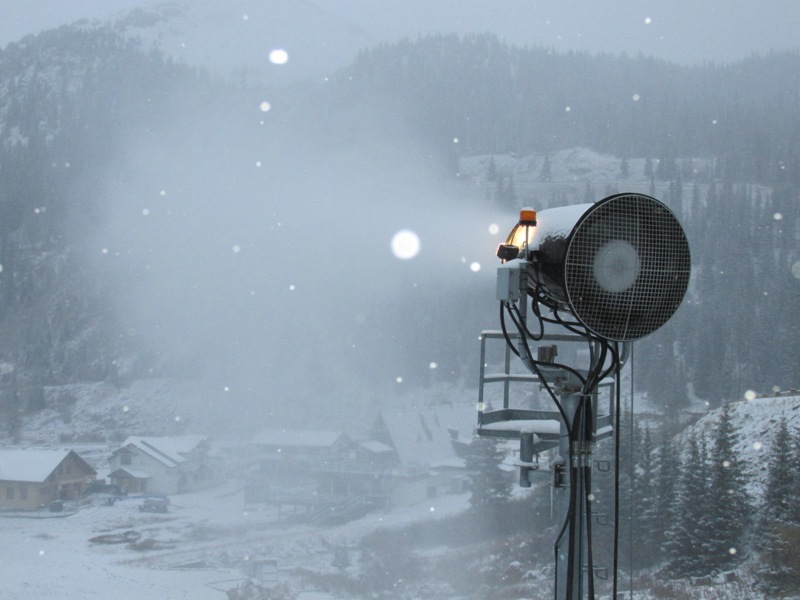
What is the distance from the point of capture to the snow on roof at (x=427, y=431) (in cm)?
4334

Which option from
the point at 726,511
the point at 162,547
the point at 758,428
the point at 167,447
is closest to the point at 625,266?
the point at 726,511

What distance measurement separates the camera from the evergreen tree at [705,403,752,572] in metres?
19.8

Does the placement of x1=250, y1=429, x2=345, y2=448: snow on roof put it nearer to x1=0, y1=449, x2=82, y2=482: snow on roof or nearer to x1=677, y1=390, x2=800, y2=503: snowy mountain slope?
x1=0, y1=449, x2=82, y2=482: snow on roof

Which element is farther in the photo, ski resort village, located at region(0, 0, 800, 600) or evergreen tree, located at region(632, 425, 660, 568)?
evergreen tree, located at region(632, 425, 660, 568)

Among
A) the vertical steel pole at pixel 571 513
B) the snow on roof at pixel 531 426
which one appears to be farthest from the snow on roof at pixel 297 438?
the vertical steel pole at pixel 571 513

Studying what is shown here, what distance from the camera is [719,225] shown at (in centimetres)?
8044

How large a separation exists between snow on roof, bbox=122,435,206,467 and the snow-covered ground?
4059 millimetres

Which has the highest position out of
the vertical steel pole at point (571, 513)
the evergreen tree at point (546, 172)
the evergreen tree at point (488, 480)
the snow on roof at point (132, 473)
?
the evergreen tree at point (546, 172)

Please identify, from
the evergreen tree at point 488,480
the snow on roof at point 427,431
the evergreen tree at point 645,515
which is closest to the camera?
the evergreen tree at point 645,515

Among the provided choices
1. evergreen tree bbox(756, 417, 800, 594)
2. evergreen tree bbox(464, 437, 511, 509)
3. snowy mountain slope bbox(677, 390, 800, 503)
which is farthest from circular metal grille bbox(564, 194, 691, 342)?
evergreen tree bbox(464, 437, 511, 509)

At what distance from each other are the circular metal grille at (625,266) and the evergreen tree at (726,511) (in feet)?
60.6

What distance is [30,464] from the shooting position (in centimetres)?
4069

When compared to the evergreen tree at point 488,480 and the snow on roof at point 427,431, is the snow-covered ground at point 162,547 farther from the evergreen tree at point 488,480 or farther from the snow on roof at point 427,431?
the snow on roof at point 427,431

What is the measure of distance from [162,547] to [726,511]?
22993 mm
